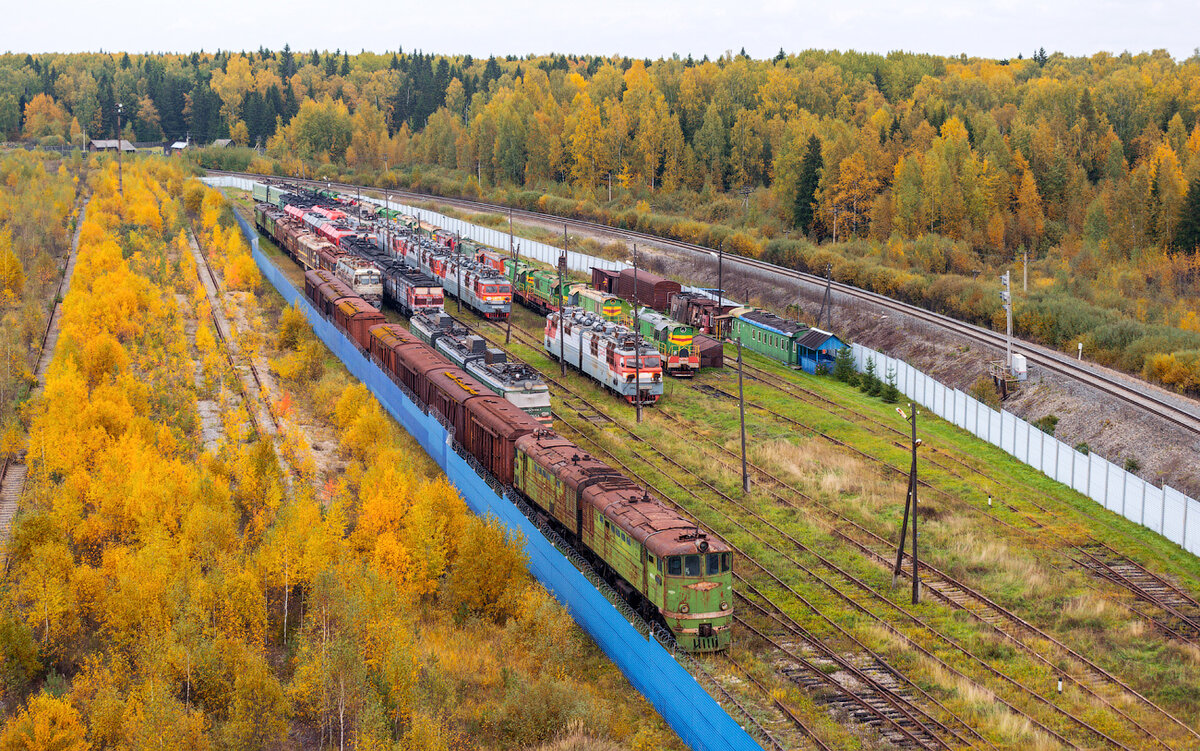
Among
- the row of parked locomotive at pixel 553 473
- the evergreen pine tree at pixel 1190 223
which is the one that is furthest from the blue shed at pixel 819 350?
the evergreen pine tree at pixel 1190 223

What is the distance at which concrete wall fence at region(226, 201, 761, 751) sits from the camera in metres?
23.4

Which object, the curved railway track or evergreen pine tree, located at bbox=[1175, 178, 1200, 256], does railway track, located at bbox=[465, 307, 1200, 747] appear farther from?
evergreen pine tree, located at bbox=[1175, 178, 1200, 256]

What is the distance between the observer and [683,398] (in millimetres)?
55219

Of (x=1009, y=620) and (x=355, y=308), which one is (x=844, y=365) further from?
(x=1009, y=620)

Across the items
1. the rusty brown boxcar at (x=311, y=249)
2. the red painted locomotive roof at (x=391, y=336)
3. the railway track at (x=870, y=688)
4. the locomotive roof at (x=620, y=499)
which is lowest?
the railway track at (x=870, y=688)

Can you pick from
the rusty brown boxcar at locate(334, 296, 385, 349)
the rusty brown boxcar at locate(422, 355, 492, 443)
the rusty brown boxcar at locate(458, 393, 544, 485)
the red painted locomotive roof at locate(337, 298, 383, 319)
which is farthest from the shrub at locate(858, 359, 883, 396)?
the red painted locomotive roof at locate(337, 298, 383, 319)

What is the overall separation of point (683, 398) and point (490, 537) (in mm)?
25595

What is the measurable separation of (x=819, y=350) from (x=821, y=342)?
18.4 inches

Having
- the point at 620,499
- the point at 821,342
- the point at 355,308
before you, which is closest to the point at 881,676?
the point at 620,499

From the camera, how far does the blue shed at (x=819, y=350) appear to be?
60.7 metres

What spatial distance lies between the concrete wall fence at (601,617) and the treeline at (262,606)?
70 centimetres

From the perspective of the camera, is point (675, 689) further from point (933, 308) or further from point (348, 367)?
point (933, 308)

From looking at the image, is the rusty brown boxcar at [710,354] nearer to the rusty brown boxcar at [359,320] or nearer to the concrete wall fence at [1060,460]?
the concrete wall fence at [1060,460]

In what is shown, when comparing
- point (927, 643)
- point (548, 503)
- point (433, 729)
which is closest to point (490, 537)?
point (548, 503)
